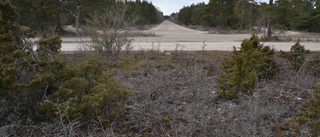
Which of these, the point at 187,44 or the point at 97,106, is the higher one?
the point at 187,44

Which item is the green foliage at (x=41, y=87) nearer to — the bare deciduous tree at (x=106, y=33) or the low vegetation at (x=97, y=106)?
the low vegetation at (x=97, y=106)

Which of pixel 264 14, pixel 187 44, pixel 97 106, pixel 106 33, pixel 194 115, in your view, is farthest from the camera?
pixel 264 14

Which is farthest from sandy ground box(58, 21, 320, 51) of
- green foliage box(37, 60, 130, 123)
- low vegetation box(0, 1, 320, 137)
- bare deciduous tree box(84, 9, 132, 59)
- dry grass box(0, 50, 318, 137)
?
green foliage box(37, 60, 130, 123)

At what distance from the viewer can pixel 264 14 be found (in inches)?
640

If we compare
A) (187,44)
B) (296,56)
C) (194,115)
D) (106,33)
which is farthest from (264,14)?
(194,115)

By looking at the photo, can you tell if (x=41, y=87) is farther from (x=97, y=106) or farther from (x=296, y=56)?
(x=296, y=56)

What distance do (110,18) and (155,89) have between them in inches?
146

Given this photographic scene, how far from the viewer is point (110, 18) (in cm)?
704

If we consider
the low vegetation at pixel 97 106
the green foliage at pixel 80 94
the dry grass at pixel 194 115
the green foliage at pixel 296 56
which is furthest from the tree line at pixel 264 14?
the green foliage at pixel 80 94

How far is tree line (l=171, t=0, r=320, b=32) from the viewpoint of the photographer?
15.9 meters

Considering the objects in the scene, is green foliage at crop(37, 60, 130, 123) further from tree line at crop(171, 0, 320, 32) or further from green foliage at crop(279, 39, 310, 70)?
tree line at crop(171, 0, 320, 32)

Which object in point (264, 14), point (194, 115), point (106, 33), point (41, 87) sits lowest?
point (194, 115)

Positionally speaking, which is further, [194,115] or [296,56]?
[296,56]

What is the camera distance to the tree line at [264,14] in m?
15.9
